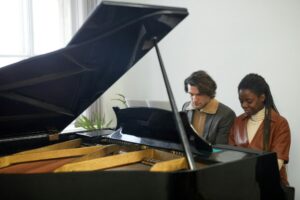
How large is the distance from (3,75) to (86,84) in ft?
1.59

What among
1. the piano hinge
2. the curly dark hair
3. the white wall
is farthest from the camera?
the white wall

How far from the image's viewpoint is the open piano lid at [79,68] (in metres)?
1.53

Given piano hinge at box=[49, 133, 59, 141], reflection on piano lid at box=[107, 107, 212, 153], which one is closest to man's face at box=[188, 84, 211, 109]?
reflection on piano lid at box=[107, 107, 212, 153]

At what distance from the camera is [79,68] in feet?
6.16

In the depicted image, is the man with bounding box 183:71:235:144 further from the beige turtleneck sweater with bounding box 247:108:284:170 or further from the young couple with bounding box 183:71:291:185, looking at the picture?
the beige turtleneck sweater with bounding box 247:108:284:170

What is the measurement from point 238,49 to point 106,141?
1775 mm

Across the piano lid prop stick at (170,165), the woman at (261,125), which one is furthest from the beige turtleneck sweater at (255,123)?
the piano lid prop stick at (170,165)

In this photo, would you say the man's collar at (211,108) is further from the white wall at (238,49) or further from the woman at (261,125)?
the white wall at (238,49)

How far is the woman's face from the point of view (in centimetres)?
239

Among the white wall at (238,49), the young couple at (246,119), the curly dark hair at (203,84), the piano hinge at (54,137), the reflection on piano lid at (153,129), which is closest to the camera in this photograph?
the reflection on piano lid at (153,129)

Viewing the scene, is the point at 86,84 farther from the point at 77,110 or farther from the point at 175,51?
the point at 175,51

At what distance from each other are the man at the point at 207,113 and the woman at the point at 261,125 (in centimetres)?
10

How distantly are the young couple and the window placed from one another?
2091 millimetres


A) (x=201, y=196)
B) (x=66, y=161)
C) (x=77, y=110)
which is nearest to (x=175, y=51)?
(x=77, y=110)
